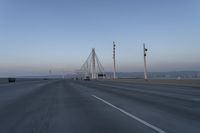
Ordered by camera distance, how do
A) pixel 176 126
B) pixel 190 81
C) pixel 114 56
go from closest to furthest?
pixel 176 126 → pixel 190 81 → pixel 114 56

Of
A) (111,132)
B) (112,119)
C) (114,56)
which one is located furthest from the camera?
(114,56)

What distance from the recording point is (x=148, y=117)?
12234mm

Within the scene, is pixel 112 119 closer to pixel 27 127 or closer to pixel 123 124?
pixel 123 124

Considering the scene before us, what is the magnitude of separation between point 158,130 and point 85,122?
117 inches

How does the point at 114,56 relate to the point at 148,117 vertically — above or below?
above

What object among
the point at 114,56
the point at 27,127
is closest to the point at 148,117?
the point at 27,127

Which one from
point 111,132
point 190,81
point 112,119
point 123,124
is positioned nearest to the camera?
point 111,132

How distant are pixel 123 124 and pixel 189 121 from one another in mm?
2325

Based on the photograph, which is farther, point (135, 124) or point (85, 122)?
point (85, 122)

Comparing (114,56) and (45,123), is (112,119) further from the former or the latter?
(114,56)

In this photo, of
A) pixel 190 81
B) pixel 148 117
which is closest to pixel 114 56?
pixel 190 81

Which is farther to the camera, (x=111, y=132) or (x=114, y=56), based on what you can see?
(x=114, y=56)

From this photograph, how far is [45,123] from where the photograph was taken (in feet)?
36.8

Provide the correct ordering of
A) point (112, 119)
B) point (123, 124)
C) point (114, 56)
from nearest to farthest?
point (123, 124) < point (112, 119) < point (114, 56)
